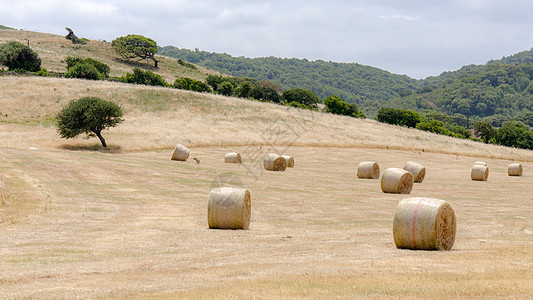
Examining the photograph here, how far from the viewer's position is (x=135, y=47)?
555 ft

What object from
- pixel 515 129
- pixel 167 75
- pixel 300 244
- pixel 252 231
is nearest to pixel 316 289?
pixel 300 244

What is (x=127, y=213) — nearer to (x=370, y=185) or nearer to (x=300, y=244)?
(x=300, y=244)

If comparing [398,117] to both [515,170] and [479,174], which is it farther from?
[479,174]

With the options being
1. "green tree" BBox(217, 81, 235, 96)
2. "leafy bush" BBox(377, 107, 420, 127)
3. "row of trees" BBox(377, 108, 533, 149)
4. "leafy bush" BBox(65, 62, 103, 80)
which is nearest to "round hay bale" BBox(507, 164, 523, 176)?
"row of trees" BBox(377, 108, 533, 149)

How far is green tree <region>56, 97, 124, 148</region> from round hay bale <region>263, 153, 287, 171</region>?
23440 mm

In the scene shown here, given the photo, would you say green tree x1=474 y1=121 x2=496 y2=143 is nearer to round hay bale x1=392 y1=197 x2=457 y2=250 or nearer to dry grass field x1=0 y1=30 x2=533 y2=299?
dry grass field x1=0 y1=30 x2=533 y2=299

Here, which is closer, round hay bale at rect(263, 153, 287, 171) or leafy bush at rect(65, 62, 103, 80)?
round hay bale at rect(263, 153, 287, 171)

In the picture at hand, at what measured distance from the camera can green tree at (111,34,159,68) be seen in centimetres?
16862

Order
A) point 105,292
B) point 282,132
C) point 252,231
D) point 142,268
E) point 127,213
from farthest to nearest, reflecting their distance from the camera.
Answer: point 282,132, point 127,213, point 252,231, point 142,268, point 105,292

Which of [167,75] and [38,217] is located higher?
[167,75]

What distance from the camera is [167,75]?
159m

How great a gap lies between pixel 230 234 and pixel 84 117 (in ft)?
146

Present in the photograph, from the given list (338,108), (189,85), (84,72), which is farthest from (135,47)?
(338,108)

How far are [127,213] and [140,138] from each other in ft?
140
